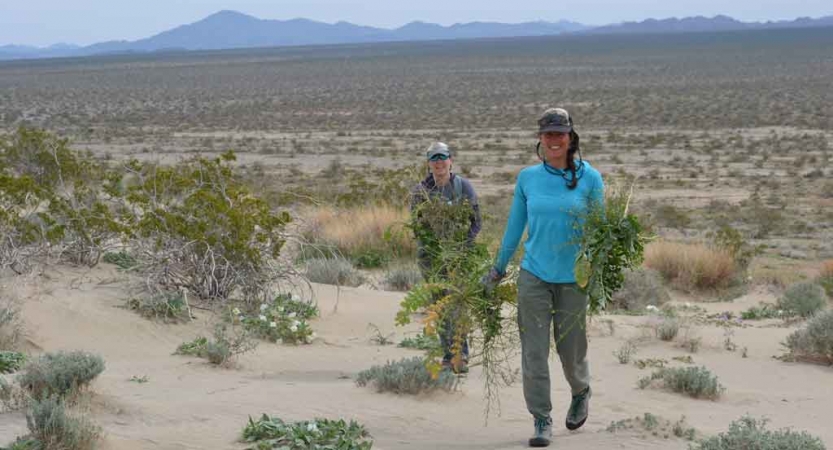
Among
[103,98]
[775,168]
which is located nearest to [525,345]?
[775,168]

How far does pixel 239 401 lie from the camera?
592 cm

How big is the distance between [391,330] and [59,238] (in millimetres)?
3078

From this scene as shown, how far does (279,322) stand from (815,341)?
4201 millimetres

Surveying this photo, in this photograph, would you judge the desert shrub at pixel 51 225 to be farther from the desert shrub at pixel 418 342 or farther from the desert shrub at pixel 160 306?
the desert shrub at pixel 418 342

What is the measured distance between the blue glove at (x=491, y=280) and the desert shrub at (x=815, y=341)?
3.54 m

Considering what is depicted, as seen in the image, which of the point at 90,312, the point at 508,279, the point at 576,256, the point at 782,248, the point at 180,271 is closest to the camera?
the point at 576,256

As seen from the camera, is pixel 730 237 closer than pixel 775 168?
Yes

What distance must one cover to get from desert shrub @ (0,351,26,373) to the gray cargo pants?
11.0ft

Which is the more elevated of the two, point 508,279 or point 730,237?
point 508,279

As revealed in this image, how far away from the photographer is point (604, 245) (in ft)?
15.7

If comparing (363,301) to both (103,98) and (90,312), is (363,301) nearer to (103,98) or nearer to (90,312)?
(90,312)

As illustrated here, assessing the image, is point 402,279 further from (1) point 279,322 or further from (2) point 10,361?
(2) point 10,361

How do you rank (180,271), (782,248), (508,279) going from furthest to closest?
(782,248), (180,271), (508,279)

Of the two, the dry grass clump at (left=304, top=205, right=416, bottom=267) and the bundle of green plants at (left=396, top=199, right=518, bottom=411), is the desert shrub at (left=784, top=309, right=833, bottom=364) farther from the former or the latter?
the dry grass clump at (left=304, top=205, right=416, bottom=267)
